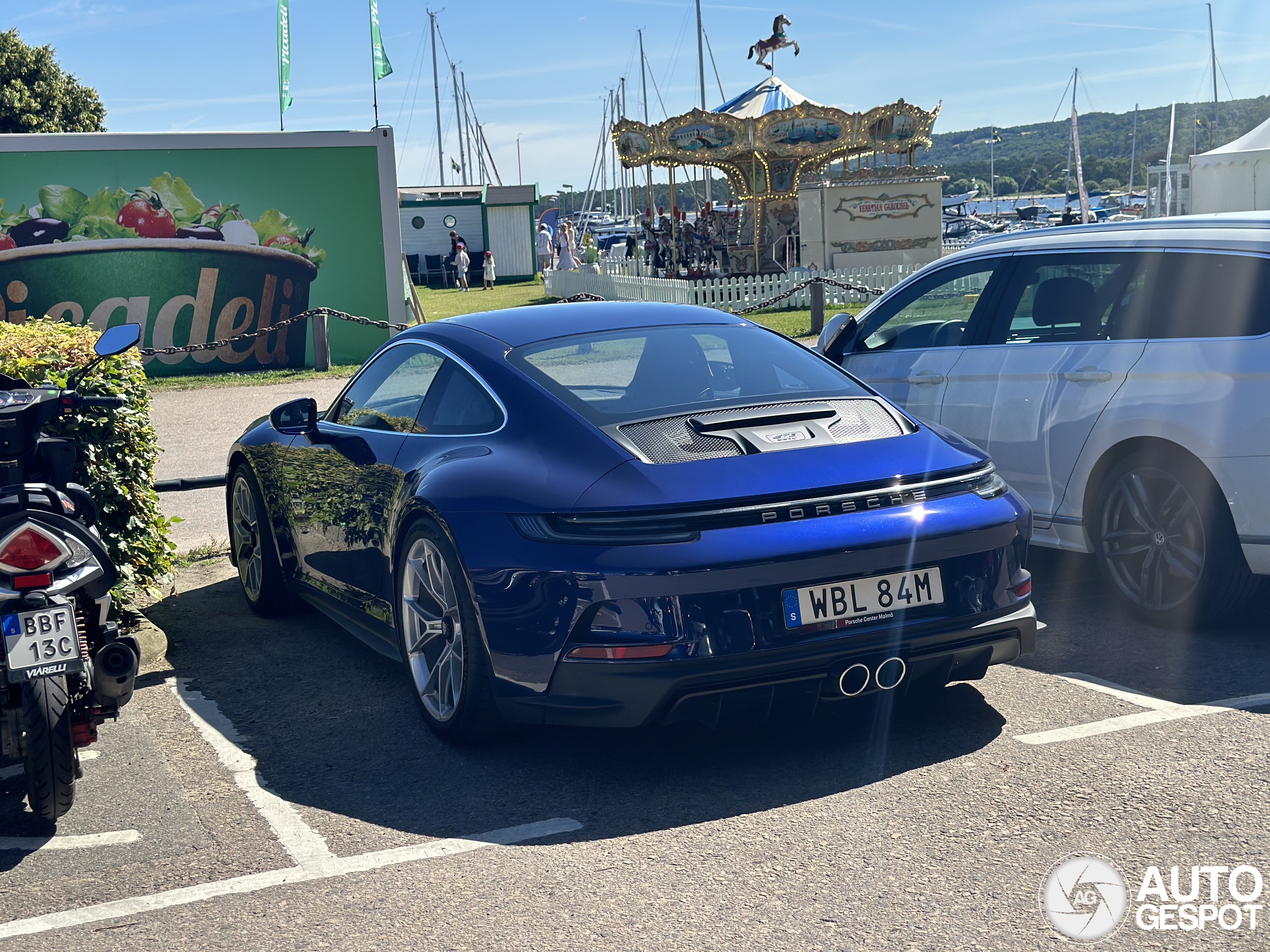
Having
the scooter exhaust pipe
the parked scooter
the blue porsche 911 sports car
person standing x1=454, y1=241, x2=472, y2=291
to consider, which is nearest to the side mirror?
the blue porsche 911 sports car

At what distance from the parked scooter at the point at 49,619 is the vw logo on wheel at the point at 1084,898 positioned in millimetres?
2679

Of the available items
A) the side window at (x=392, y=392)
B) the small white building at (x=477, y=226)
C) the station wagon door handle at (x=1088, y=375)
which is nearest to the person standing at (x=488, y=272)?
the small white building at (x=477, y=226)

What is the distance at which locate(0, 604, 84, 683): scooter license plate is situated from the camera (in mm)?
3691

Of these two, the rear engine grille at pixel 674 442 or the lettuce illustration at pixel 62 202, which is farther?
the lettuce illustration at pixel 62 202

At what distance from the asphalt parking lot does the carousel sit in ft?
85.5

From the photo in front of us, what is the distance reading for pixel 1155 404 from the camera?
543 cm

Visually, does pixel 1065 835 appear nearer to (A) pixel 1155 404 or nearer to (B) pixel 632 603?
(B) pixel 632 603

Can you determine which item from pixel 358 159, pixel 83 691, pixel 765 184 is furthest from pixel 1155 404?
pixel 765 184

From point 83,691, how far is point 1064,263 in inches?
179

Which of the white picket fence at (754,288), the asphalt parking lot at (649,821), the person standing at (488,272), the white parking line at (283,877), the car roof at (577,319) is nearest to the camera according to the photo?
the asphalt parking lot at (649,821)

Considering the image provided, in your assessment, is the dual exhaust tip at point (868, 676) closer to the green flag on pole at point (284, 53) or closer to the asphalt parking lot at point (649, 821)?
the asphalt parking lot at point (649, 821)

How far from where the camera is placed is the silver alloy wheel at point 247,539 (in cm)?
639

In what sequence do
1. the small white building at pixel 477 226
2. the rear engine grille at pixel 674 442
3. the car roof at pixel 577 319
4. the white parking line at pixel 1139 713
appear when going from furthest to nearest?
1. the small white building at pixel 477 226
2. the car roof at pixel 577 319
3. the white parking line at pixel 1139 713
4. the rear engine grille at pixel 674 442

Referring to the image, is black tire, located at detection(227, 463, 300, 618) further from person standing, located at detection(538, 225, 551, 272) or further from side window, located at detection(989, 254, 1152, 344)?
person standing, located at detection(538, 225, 551, 272)
